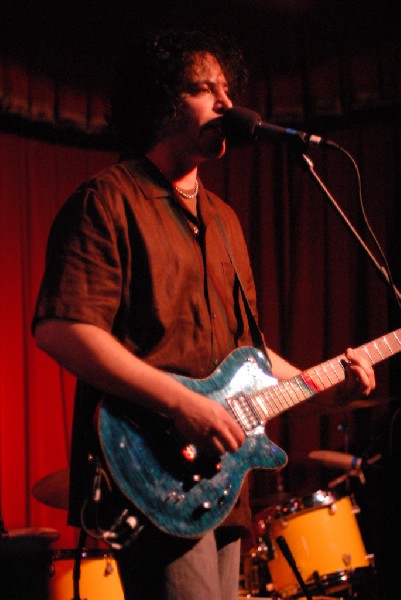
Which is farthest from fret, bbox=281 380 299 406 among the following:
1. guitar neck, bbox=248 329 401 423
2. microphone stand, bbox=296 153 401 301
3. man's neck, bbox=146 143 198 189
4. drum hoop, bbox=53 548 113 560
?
drum hoop, bbox=53 548 113 560

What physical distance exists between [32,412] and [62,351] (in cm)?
297

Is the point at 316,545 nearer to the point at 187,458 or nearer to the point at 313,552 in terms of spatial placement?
the point at 313,552

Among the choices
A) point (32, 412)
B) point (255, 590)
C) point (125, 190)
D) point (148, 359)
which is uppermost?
point (125, 190)

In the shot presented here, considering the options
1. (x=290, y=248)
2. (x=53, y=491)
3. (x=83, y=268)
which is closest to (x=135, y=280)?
(x=83, y=268)

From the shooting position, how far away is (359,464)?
4.17m

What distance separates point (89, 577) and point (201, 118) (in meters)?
1.98

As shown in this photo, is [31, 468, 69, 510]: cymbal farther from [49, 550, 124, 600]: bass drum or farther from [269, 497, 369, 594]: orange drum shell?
[269, 497, 369, 594]: orange drum shell

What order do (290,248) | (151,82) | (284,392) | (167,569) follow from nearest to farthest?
1. (167,569)
2. (284,392)
3. (151,82)
4. (290,248)

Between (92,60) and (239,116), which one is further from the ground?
(92,60)

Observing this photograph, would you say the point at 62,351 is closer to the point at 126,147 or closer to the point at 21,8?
the point at 126,147

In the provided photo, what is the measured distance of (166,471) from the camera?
5.85 feet

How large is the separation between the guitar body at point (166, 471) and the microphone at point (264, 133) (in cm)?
68

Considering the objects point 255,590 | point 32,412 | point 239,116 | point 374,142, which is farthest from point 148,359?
point 374,142

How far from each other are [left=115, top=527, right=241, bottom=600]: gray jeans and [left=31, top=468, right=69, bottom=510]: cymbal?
1.38 meters
